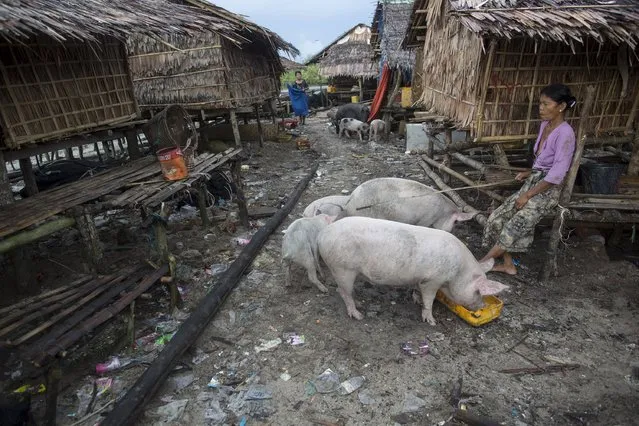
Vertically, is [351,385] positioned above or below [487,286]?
below

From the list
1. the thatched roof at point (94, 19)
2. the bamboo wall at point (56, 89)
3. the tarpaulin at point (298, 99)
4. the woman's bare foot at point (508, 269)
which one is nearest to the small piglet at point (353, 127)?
the tarpaulin at point (298, 99)

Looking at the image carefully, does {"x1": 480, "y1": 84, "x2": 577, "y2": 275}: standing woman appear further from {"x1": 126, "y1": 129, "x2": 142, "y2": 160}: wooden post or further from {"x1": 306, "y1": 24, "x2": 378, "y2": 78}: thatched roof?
{"x1": 306, "y1": 24, "x2": 378, "y2": 78}: thatched roof

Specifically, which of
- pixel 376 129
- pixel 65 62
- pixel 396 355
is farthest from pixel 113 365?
pixel 376 129

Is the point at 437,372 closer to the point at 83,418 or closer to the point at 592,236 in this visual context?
the point at 83,418

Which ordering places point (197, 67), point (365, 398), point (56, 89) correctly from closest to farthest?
point (365, 398) → point (56, 89) → point (197, 67)

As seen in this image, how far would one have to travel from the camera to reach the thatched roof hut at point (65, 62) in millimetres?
4742

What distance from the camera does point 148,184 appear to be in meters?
5.12

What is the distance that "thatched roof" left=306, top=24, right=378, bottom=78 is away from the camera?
2212 centimetres

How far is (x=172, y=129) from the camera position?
6.72m

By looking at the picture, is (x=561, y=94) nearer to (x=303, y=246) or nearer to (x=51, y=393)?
(x=303, y=246)

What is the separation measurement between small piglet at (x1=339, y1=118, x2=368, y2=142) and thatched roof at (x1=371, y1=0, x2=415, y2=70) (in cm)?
277

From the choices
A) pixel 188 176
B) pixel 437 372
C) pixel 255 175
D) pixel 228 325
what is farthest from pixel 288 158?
pixel 437 372

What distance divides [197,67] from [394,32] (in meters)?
9.03

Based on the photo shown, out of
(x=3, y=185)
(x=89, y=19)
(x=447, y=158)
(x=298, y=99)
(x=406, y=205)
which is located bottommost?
(x=406, y=205)
